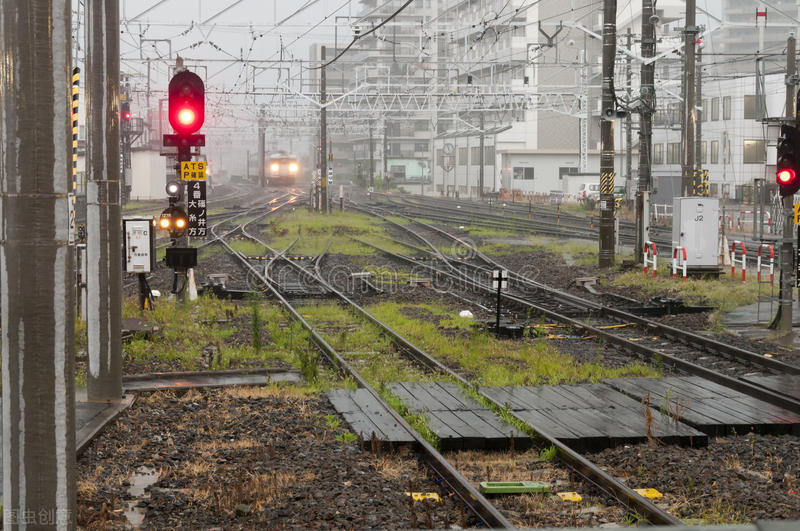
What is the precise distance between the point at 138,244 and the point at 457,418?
23.5 feet

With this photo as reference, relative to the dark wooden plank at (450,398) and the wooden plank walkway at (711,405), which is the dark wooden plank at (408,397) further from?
the wooden plank walkway at (711,405)

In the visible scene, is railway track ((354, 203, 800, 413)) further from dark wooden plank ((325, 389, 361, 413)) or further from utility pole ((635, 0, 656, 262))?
dark wooden plank ((325, 389, 361, 413))

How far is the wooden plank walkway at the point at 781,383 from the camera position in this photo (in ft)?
36.3

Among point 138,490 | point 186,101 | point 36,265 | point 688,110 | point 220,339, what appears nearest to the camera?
point 36,265

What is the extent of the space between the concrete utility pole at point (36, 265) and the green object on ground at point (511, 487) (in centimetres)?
350

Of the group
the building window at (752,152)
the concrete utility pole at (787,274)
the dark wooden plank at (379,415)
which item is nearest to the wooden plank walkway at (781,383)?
the concrete utility pole at (787,274)

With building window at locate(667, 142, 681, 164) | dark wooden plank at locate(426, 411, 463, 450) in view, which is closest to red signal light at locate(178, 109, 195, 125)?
dark wooden plank at locate(426, 411, 463, 450)

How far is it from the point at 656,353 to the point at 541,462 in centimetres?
527

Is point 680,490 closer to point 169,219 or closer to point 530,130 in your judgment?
point 169,219

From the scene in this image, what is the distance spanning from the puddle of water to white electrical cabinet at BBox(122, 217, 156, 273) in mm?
7270

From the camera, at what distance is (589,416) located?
10039mm

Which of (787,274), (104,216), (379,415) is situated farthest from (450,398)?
(787,274)

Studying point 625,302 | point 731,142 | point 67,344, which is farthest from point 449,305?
point 731,142

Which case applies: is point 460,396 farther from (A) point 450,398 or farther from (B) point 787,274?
(B) point 787,274
